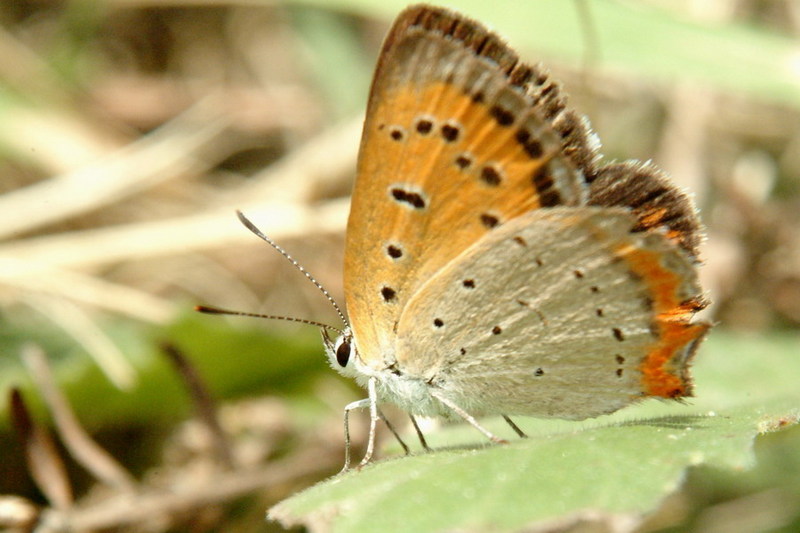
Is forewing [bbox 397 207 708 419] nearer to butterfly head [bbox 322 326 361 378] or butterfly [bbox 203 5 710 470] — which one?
butterfly [bbox 203 5 710 470]

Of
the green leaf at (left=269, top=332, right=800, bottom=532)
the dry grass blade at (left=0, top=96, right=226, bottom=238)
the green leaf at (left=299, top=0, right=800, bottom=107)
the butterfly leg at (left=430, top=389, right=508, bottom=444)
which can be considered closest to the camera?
the green leaf at (left=269, top=332, right=800, bottom=532)

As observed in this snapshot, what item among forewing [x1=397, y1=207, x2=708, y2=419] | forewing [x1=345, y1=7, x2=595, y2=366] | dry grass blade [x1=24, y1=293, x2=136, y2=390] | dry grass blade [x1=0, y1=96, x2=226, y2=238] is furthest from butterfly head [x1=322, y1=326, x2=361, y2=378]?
dry grass blade [x1=0, y1=96, x2=226, y2=238]

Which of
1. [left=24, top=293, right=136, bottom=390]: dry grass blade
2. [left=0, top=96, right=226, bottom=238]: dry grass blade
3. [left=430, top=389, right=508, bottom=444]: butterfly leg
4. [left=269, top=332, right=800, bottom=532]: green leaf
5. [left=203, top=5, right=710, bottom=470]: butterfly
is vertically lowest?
[left=269, top=332, right=800, bottom=532]: green leaf

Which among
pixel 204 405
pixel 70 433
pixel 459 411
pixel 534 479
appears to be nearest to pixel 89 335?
pixel 70 433

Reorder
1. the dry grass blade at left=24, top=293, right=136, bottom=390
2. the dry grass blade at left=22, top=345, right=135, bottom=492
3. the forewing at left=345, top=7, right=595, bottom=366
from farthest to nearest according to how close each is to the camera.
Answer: the dry grass blade at left=24, top=293, right=136, bottom=390
the dry grass blade at left=22, top=345, right=135, bottom=492
the forewing at left=345, top=7, right=595, bottom=366

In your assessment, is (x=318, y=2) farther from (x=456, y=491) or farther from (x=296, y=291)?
(x=456, y=491)

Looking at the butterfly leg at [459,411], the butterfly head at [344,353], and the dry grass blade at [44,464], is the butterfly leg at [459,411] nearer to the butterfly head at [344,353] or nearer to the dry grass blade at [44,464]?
the butterfly head at [344,353]

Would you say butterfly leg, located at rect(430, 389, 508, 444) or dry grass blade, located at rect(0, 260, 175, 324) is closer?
butterfly leg, located at rect(430, 389, 508, 444)
